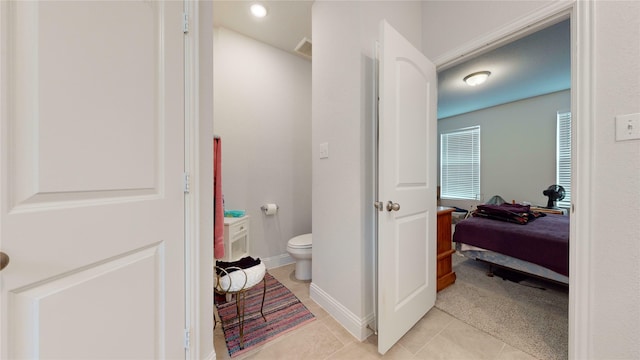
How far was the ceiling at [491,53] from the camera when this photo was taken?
2143 millimetres

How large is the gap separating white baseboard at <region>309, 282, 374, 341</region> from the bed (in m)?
1.56

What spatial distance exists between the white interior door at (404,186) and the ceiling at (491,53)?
4.33 ft

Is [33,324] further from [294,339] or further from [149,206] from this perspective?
[294,339]

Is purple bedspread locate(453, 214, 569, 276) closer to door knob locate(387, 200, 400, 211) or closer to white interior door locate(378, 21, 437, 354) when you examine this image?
white interior door locate(378, 21, 437, 354)

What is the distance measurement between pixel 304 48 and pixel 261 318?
110 inches

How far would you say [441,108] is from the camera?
15.3 ft

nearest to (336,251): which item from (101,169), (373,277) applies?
(373,277)

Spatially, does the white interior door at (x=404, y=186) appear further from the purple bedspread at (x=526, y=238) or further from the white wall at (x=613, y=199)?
the purple bedspread at (x=526, y=238)

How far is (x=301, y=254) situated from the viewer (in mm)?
2189

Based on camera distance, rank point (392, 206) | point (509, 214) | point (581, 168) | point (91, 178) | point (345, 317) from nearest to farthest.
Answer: point (91, 178) < point (581, 168) < point (392, 206) < point (345, 317) < point (509, 214)

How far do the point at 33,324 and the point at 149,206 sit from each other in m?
0.40

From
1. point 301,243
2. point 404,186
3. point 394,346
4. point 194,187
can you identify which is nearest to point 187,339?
point 194,187

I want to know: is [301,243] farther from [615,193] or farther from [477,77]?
[477,77]

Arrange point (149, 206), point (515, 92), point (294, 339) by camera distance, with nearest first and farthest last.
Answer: point (149, 206) < point (294, 339) < point (515, 92)
